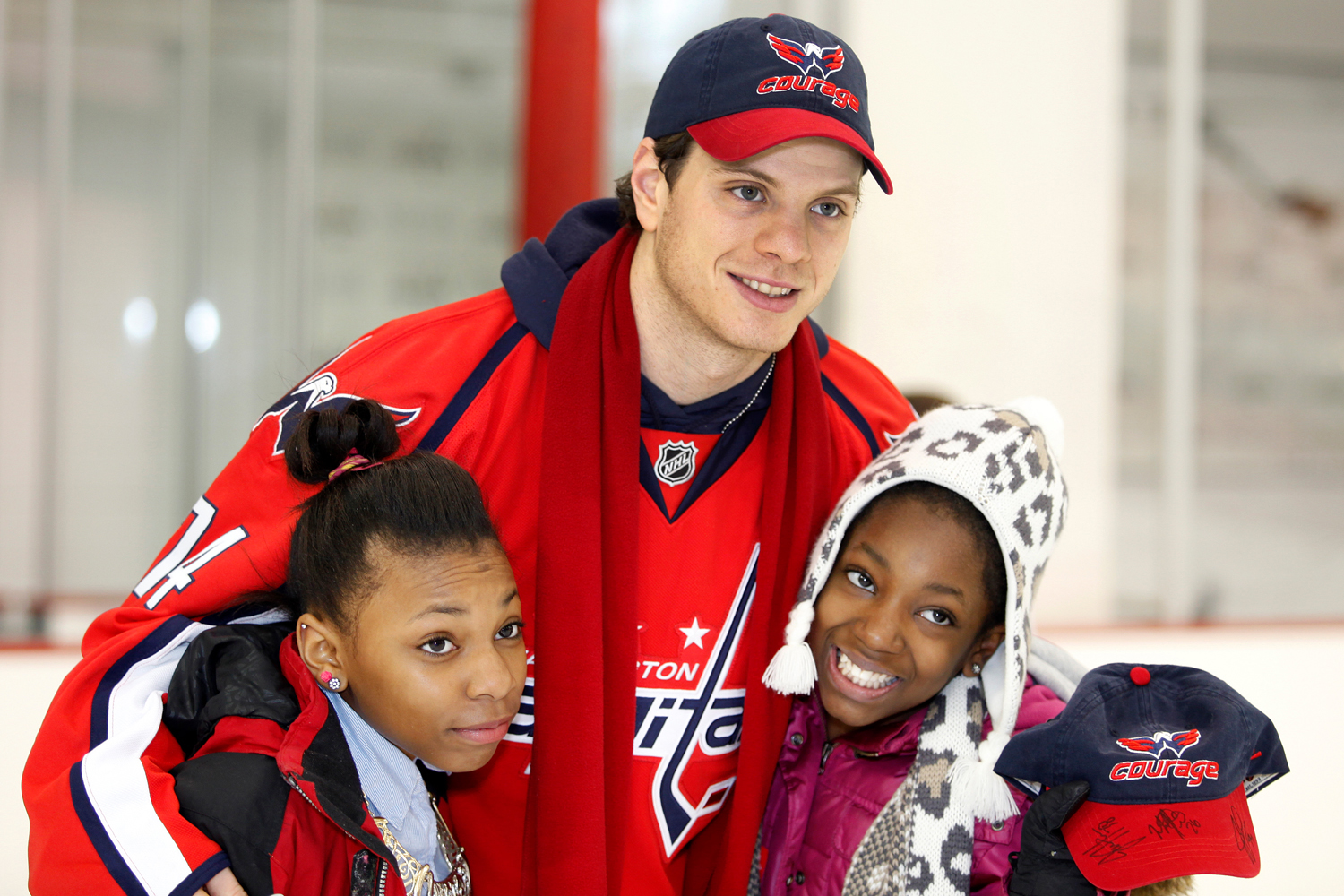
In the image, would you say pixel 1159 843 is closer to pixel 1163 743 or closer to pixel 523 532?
pixel 1163 743

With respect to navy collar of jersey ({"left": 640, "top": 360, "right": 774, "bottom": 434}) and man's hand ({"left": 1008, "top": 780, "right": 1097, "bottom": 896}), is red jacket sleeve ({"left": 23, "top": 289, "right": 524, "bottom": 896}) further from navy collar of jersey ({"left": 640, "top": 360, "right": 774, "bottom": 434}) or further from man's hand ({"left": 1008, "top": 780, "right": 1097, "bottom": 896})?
man's hand ({"left": 1008, "top": 780, "right": 1097, "bottom": 896})

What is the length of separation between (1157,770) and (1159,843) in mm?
77

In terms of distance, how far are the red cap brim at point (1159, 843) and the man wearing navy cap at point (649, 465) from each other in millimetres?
438

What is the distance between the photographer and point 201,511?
123cm

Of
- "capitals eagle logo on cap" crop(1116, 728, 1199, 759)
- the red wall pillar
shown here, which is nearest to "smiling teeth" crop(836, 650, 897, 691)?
"capitals eagle logo on cap" crop(1116, 728, 1199, 759)

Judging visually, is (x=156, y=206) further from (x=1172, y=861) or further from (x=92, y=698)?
(x=1172, y=861)

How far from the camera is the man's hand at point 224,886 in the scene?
0.98 m

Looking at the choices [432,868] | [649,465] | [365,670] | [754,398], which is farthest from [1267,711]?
[365,670]

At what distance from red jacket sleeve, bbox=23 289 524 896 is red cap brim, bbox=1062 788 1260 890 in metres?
0.92

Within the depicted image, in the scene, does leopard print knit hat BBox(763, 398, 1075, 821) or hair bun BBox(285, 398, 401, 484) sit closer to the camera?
hair bun BBox(285, 398, 401, 484)

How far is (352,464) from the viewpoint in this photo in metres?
1.16

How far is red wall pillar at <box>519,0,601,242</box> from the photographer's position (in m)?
3.99

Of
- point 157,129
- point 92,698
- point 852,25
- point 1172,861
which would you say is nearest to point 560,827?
point 92,698

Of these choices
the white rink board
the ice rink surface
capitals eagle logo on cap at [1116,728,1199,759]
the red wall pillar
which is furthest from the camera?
the red wall pillar
